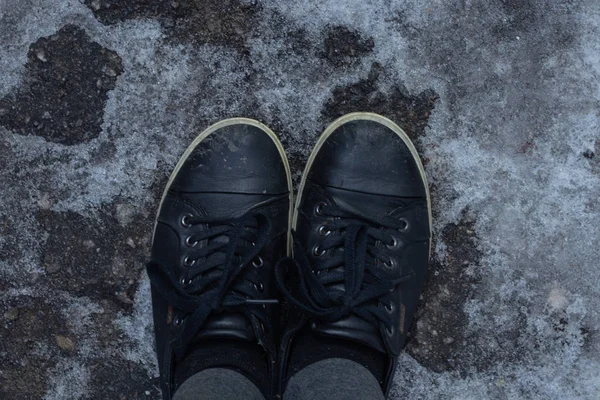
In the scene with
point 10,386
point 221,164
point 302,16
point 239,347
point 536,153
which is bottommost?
point 10,386

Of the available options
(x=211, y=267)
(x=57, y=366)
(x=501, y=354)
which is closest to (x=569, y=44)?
(x=501, y=354)

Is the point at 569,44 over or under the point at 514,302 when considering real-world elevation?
over

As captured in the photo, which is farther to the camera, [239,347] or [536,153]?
[536,153]

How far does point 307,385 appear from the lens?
4.39ft

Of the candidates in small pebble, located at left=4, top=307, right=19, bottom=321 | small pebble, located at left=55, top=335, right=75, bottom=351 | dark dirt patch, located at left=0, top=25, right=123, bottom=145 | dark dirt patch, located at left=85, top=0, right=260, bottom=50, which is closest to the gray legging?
small pebble, located at left=55, top=335, right=75, bottom=351

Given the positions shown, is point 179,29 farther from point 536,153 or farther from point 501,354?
point 501,354

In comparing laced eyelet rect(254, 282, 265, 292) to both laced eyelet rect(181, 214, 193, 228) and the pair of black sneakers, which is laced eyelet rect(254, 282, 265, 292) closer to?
the pair of black sneakers

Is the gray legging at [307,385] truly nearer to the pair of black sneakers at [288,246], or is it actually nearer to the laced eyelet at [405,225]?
the pair of black sneakers at [288,246]

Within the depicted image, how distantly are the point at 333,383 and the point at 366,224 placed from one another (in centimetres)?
41

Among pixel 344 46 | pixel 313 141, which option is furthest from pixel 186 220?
pixel 344 46

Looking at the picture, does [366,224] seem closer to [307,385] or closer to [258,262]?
[258,262]

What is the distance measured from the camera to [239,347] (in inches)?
55.6

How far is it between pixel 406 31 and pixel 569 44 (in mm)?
414

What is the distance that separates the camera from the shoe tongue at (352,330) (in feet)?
4.59
